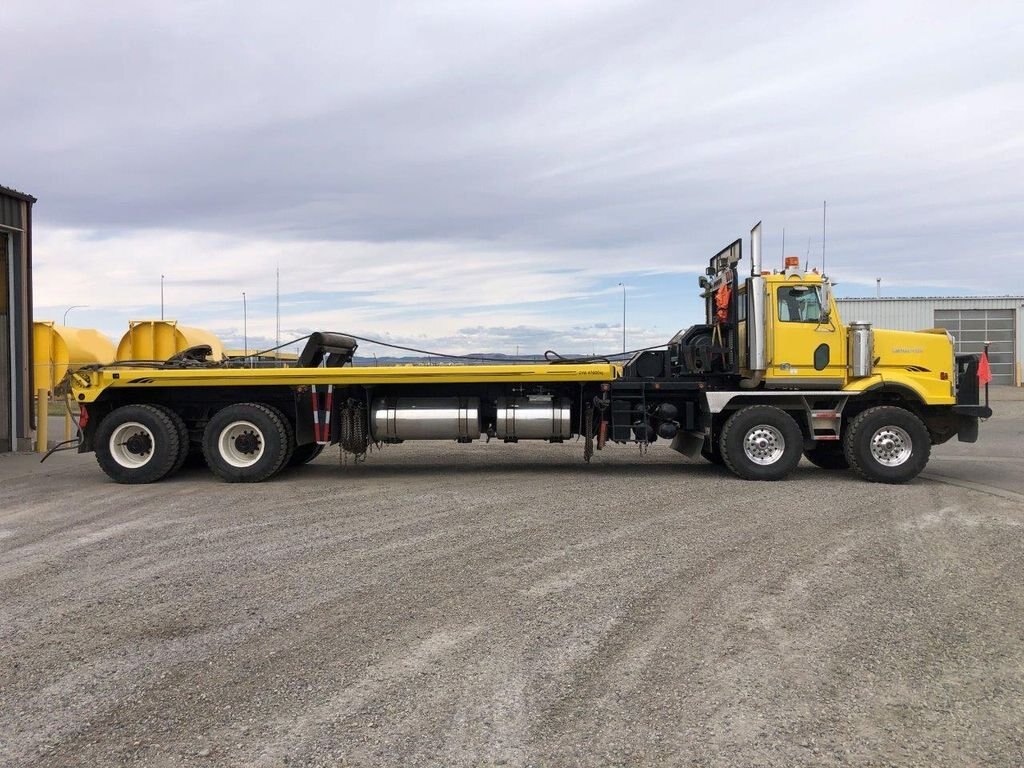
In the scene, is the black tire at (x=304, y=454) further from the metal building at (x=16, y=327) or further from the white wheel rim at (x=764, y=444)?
the white wheel rim at (x=764, y=444)

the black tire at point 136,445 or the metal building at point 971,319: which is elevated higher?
the metal building at point 971,319

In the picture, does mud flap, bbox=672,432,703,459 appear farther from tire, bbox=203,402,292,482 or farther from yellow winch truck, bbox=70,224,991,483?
tire, bbox=203,402,292,482

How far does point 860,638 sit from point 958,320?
35.6 meters

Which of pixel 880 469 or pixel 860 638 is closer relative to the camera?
pixel 860 638

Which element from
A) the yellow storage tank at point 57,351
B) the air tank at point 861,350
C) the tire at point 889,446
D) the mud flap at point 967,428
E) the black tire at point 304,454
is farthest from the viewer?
the yellow storage tank at point 57,351

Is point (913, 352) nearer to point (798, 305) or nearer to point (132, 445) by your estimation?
point (798, 305)

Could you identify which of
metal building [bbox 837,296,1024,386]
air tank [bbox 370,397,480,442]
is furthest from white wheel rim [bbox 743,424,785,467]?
metal building [bbox 837,296,1024,386]

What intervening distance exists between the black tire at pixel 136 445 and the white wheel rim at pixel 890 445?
9.14 meters

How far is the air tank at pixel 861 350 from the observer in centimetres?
1084

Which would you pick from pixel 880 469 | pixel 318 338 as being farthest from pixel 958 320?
pixel 318 338

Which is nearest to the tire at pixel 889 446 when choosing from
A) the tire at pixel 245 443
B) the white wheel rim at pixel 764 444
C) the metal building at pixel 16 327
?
the white wheel rim at pixel 764 444

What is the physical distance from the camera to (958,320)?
35.8m

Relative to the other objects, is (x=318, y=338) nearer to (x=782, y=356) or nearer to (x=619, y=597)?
(x=782, y=356)

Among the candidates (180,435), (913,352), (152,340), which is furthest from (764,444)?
(152,340)
